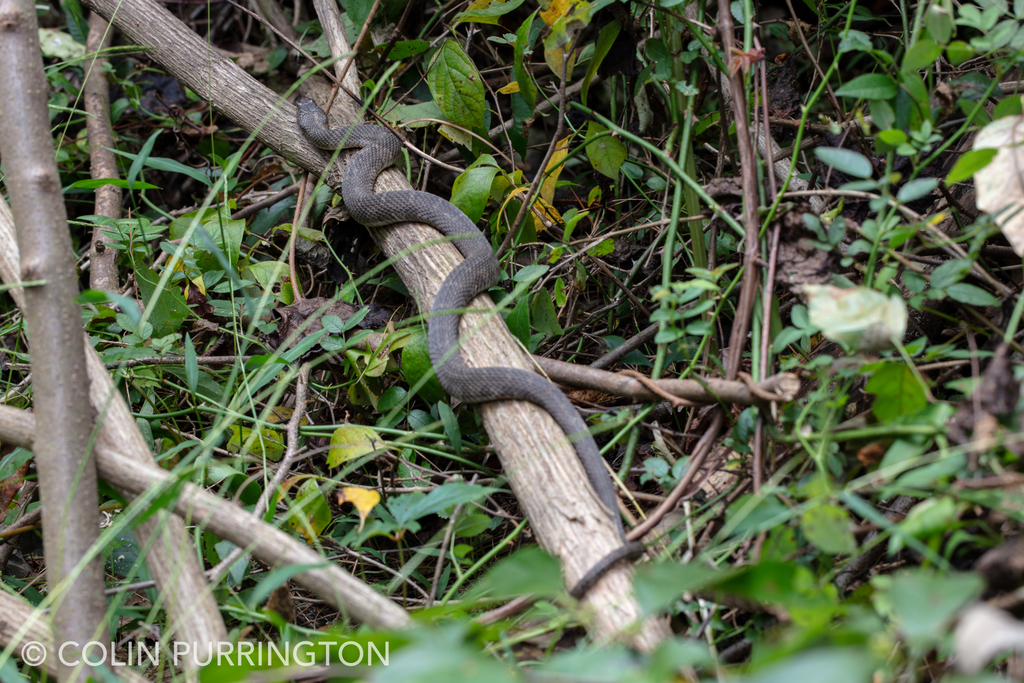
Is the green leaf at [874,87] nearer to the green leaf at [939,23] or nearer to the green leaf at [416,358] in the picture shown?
the green leaf at [939,23]

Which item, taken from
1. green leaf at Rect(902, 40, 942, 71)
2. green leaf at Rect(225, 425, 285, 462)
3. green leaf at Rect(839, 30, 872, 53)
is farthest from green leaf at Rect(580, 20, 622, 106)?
green leaf at Rect(225, 425, 285, 462)

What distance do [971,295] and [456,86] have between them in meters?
2.34

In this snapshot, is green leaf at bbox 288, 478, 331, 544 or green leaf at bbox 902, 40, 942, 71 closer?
green leaf at bbox 902, 40, 942, 71

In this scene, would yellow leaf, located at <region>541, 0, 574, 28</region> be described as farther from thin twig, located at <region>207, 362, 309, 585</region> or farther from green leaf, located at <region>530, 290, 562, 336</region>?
thin twig, located at <region>207, 362, 309, 585</region>

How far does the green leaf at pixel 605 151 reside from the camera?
2.87 meters

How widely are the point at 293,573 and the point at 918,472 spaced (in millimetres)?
1428

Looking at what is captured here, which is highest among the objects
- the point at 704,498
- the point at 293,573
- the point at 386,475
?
the point at 293,573

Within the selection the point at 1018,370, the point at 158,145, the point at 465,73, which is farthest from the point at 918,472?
the point at 158,145

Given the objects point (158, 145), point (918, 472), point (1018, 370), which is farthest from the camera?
point (158, 145)

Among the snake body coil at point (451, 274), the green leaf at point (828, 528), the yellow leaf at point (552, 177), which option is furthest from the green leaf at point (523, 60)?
the green leaf at point (828, 528)

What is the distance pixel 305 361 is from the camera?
2.96 meters

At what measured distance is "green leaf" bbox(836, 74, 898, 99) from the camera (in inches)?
75.5

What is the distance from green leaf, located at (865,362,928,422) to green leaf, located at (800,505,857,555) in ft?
1.24

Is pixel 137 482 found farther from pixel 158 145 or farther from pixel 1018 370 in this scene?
pixel 158 145
